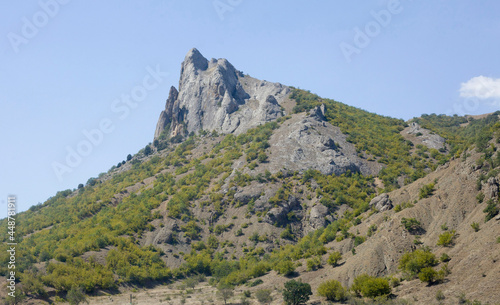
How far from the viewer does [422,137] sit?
115938 millimetres

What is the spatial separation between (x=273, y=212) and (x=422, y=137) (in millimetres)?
56198

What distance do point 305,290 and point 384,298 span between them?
10.3 metres

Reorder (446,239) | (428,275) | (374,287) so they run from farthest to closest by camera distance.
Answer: (446,239) < (374,287) < (428,275)

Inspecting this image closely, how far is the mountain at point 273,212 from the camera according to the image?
46188 millimetres

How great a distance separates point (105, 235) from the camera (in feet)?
271

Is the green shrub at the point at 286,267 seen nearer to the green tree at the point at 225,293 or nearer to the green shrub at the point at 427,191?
the green tree at the point at 225,293

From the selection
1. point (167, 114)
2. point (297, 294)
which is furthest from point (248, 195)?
point (167, 114)

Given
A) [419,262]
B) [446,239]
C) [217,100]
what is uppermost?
[217,100]

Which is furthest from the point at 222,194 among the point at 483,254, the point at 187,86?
the point at 187,86

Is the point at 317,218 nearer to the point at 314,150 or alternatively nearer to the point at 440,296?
the point at 314,150

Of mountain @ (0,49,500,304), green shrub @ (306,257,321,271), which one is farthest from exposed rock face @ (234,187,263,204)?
green shrub @ (306,257,321,271)

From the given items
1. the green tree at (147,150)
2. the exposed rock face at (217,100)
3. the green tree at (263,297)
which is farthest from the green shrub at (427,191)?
the green tree at (147,150)

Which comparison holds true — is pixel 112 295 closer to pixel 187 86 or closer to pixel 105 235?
pixel 105 235

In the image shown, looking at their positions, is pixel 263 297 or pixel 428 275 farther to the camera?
pixel 263 297
